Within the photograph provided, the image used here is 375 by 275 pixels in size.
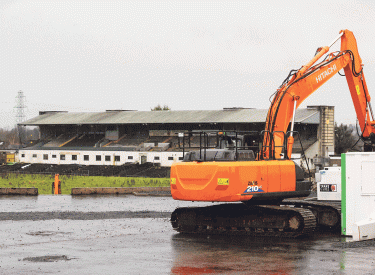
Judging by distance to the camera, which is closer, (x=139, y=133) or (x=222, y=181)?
(x=222, y=181)

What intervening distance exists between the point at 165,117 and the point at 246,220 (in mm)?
65560

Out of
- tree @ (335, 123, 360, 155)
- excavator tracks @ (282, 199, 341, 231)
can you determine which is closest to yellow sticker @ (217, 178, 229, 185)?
excavator tracks @ (282, 199, 341, 231)

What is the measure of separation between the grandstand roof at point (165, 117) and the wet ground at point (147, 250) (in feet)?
168

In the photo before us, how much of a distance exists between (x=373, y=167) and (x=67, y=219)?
36.1 ft

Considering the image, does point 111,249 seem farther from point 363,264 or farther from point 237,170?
point 363,264

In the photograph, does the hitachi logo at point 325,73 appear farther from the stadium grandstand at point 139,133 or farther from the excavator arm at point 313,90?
the stadium grandstand at point 139,133

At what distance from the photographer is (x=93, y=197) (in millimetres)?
31969

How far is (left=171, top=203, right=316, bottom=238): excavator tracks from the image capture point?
54.6 ft

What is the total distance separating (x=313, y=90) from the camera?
1972cm

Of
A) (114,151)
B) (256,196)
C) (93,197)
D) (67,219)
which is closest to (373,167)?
(256,196)

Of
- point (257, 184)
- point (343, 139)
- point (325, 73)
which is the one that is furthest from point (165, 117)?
point (257, 184)

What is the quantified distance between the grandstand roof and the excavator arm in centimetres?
4573

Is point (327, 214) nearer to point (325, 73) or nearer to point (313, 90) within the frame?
point (313, 90)

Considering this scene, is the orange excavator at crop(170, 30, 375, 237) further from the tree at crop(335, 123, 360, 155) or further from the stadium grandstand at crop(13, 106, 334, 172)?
the tree at crop(335, 123, 360, 155)
